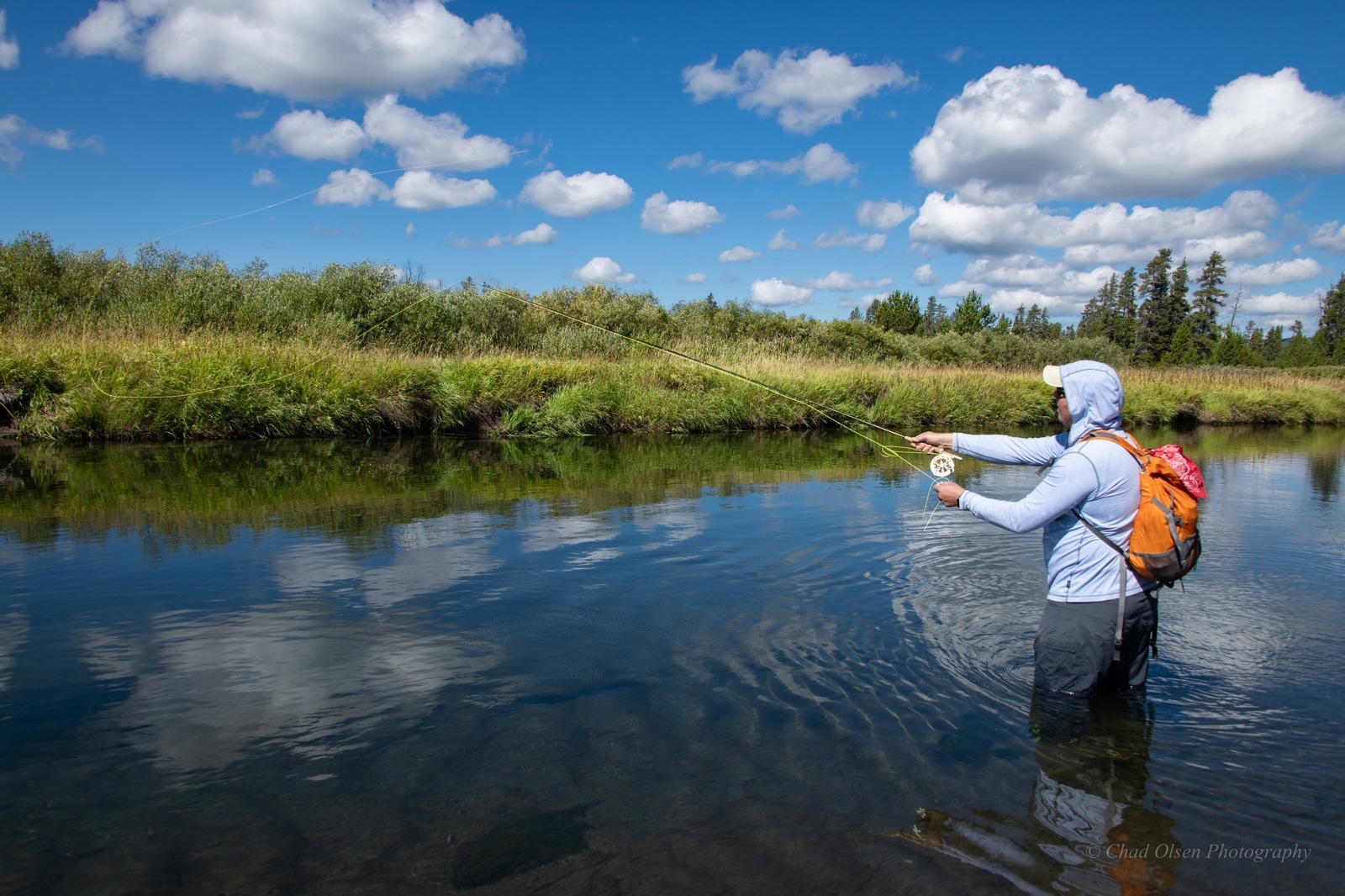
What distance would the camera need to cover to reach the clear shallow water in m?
3.27

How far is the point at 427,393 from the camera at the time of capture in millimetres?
19375

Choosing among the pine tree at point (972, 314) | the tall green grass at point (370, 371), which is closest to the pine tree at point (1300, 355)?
the pine tree at point (972, 314)

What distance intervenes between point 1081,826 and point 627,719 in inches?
82.5

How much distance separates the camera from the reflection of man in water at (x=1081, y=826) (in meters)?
3.20

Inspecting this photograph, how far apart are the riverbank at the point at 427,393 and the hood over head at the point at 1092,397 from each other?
24.6 ft

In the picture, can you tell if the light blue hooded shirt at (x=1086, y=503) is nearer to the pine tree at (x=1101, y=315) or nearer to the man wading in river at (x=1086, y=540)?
the man wading in river at (x=1086, y=540)

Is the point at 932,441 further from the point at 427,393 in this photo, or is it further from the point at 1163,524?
the point at 427,393

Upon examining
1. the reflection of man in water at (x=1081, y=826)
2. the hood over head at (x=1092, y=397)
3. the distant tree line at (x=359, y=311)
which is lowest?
the reflection of man in water at (x=1081, y=826)

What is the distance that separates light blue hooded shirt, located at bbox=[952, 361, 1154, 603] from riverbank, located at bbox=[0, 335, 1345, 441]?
7534mm

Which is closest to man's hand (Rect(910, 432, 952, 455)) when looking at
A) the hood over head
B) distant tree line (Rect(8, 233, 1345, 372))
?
the hood over head

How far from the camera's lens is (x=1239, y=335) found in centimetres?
7150

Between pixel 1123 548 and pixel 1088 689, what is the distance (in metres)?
0.75

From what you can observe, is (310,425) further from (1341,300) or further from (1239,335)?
(1341,300)

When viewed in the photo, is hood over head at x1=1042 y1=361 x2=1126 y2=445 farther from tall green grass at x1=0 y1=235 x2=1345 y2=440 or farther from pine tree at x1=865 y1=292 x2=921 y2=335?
pine tree at x1=865 y1=292 x2=921 y2=335
